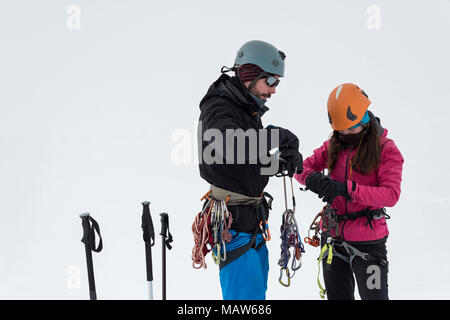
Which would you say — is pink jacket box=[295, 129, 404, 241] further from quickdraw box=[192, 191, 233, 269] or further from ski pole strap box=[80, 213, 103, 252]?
ski pole strap box=[80, 213, 103, 252]

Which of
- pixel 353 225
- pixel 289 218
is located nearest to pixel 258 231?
pixel 289 218

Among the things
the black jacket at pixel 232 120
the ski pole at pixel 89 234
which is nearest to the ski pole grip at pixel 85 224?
the ski pole at pixel 89 234

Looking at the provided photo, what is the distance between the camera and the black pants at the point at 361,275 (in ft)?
7.52

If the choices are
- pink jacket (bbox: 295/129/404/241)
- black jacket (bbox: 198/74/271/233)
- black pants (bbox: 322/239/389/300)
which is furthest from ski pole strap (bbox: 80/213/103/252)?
black pants (bbox: 322/239/389/300)

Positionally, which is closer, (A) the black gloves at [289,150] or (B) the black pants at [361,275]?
(A) the black gloves at [289,150]

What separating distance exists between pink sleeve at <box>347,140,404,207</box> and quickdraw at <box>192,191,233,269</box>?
2.32ft

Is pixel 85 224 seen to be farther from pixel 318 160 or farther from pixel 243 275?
pixel 318 160

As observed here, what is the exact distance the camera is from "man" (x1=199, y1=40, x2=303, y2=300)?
209 centimetres

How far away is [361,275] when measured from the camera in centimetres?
232

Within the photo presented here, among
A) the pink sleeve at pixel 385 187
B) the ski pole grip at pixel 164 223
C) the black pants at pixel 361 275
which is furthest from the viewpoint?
the ski pole grip at pixel 164 223

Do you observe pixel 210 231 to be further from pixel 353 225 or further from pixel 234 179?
pixel 353 225

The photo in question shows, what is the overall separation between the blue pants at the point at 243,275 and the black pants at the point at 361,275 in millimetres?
490

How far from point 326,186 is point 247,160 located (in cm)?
49

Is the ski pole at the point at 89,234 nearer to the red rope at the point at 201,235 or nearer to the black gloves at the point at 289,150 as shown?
the red rope at the point at 201,235
